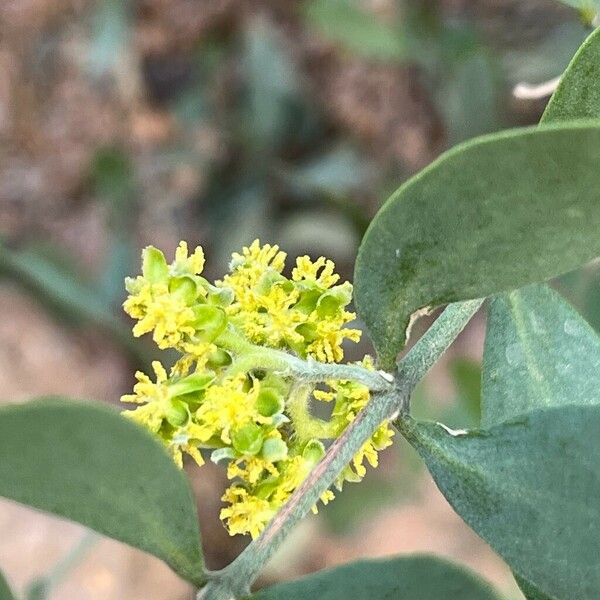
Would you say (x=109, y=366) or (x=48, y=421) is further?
(x=109, y=366)

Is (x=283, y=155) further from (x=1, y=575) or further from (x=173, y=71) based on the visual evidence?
(x=1, y=575)

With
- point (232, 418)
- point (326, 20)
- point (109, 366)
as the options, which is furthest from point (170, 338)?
point (109, 366)

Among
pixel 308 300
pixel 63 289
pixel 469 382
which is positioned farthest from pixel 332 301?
pixel 63 289

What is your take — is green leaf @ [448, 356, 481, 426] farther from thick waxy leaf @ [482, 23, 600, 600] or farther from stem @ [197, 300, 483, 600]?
stem @ [197, 300, 483, 600]

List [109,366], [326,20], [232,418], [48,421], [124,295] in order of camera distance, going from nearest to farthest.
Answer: [48,421]
[232,418]
[326,20]
[124,295]
[109,366]

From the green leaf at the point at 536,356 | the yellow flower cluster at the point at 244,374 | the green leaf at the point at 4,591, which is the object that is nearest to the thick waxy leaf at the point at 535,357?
the green leaf at the point at 536,356

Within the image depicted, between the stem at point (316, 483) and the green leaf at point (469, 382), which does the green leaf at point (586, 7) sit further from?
the green leaf at point (469, 382)

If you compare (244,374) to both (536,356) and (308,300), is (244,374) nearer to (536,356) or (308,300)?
(308,300)
